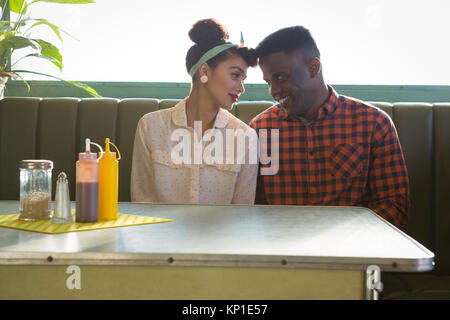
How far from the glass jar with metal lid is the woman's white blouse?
26.5 inches

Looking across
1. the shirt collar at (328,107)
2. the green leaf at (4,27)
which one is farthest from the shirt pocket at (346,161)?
the green leaf at (4,27)

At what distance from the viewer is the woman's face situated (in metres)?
1.90

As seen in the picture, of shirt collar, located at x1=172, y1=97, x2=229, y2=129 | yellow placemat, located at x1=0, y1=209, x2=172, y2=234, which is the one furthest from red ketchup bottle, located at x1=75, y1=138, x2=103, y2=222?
shirt collar, located at x1=172, y1=97, x2=229, y2=129

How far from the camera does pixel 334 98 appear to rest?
198 centimetres

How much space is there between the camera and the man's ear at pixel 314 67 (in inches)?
80.3

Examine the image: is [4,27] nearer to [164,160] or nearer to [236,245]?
[164,160]

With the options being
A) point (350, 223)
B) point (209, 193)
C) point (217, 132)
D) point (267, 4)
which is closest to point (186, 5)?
point (267, 4)

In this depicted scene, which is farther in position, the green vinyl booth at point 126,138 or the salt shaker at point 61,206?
the green vinyl booth at point 126,138

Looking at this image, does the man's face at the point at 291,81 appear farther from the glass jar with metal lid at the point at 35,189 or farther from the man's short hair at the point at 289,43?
the glass jar with metal lid at the point at 35,189

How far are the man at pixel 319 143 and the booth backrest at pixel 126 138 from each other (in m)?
0.20

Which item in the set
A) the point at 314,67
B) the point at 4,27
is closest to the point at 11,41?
the point at 4,27

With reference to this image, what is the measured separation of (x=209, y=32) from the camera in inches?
74.6

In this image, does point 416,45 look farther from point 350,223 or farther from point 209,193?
point 350,223
